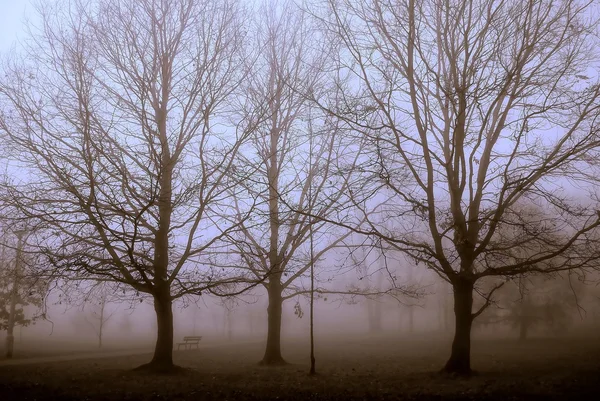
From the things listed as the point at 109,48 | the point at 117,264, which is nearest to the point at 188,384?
the point at 117,264

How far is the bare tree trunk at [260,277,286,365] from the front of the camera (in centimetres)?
1810

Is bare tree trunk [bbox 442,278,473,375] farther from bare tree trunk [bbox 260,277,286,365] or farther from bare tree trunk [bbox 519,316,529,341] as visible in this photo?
bare tree trunk [bbox 519,316,529,341]

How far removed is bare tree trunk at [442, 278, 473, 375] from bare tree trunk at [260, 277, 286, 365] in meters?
7.64

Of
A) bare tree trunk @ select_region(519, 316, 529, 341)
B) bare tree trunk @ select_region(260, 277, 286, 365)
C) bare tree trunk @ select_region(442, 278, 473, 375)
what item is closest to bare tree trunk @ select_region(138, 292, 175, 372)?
bare tree trunk @ select_region(260, 277, 286, 365)

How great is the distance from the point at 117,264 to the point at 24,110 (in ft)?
16.0

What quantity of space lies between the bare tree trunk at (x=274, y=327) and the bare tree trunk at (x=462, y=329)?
25.1 ft

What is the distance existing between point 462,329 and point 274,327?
8.33 metres

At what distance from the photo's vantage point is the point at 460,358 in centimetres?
1239

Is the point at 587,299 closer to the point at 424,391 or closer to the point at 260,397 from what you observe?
the point at 424,391

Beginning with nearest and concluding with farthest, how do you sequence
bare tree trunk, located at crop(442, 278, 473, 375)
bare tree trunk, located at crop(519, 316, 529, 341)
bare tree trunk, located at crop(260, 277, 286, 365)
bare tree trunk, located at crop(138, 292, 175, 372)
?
bare tree trunk, located at crop(442, 278, 473, 375)
bare tree trunk, located at crop(138, 292, 175, 372)
bare tree trunk, located at crop(260, 277, 286, 365)
bare tree trunk, located at crop(519, 316, 529, 341)

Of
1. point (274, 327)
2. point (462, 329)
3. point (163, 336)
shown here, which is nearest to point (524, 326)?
point (274, 327)

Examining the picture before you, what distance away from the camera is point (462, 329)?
12.5 m

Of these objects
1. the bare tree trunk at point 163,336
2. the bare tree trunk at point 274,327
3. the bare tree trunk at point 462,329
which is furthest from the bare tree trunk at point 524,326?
the bare tree trunk at point 163,336

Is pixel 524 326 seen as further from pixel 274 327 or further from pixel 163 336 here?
pixel 163 336
